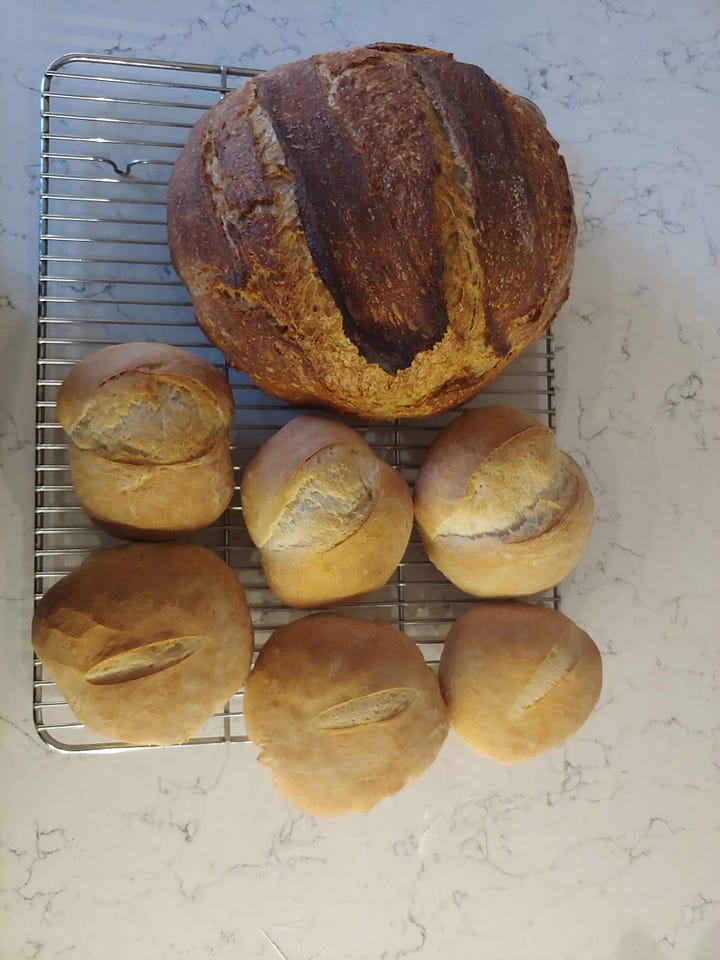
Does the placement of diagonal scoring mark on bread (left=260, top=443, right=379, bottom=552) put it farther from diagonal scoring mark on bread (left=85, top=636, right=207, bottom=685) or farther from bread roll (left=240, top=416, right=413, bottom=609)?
diagonal scoring mark on bread (left=85, top=636, right=207, bottom=685)

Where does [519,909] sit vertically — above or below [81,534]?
below

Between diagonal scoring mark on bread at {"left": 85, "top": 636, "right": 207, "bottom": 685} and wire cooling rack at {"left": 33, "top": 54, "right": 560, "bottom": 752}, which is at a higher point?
wire cooling rack at {"left": 33, "top": 54, "right": 560, "bottom": 752}

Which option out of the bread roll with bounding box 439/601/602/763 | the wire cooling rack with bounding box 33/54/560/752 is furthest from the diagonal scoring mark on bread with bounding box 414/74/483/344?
the bread roll with bounding box 439/601/602/763

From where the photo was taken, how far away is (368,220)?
1047mm

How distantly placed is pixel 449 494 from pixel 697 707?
750mm

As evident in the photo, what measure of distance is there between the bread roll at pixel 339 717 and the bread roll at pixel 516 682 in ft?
0.25

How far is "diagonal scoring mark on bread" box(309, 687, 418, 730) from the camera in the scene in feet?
3.73

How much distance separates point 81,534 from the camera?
50.1 inches

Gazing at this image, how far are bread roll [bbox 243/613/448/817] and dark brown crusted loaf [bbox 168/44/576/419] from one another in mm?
403

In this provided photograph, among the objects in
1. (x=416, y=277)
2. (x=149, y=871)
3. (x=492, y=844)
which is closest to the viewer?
(x=416, y=277)

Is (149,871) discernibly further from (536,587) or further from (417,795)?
(536,587)

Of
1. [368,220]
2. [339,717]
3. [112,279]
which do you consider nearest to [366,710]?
[339,717]

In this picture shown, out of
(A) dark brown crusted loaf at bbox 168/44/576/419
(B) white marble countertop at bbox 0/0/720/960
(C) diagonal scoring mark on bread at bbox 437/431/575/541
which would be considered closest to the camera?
(A) dark brown crusted loaf at bbox 168/44/576/419

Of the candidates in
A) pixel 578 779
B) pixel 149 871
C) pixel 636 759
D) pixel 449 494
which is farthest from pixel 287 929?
pixel 449 494
